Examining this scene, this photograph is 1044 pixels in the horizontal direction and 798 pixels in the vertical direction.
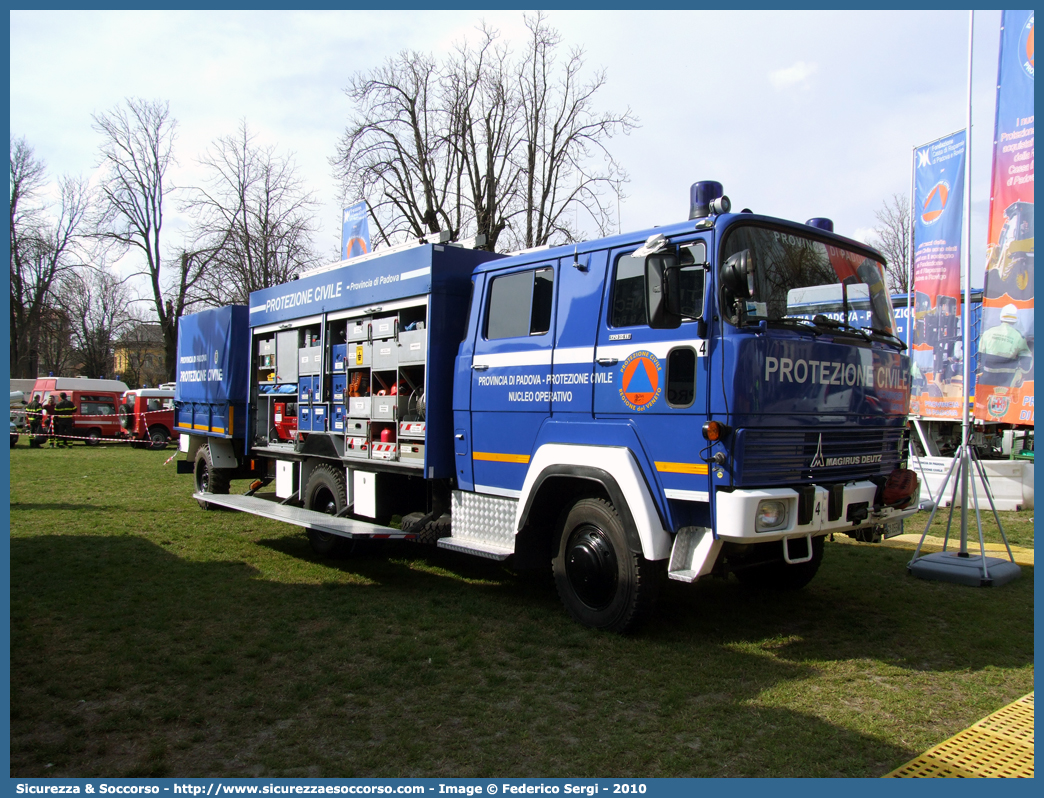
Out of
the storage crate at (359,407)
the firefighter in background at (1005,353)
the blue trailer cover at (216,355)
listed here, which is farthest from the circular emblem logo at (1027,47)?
the blue trailer cover at (216,355)

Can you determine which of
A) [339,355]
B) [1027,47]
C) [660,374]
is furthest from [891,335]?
[339,355]

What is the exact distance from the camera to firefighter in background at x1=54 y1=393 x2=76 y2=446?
2662 cm

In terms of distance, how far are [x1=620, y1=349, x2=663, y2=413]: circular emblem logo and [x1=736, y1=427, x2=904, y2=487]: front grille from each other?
723mm

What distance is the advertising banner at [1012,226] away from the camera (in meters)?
7.88

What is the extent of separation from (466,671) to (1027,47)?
28.1 ft

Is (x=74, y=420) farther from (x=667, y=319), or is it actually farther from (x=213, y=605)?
(x=667, y=319)

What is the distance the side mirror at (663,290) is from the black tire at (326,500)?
465 centimetres

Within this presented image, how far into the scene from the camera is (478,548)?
6.37 m

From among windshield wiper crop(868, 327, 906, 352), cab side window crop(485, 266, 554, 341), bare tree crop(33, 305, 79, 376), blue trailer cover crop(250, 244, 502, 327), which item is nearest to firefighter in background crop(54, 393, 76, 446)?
bare tree crop(33, 305, 79, 376)

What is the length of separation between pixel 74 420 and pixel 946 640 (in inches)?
1147

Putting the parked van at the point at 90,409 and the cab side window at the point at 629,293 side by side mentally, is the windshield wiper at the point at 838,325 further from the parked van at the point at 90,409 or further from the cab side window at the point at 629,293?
the parked van at the point at 90,409

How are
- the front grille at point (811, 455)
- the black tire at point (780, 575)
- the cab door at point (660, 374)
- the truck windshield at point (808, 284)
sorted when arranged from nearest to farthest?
the front grille at point (811, 455) < the cab door at point (660, 374) < the truck windshield at point (808, 284) < the black tire at point (780, 575)

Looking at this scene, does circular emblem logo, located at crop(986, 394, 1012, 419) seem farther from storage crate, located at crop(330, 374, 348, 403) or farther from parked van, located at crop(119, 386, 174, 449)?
parked van, located at crop(119, 386, 174, 449)

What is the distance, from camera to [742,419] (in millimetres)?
4758
